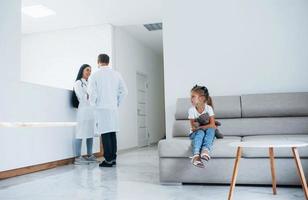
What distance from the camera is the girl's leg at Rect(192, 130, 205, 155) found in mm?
2515

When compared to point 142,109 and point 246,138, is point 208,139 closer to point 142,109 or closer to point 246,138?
point 246,138

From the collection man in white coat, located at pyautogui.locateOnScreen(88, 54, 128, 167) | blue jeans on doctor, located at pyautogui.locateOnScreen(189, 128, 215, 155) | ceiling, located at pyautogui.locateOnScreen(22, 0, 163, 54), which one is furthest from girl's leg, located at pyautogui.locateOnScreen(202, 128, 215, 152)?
ceiling, located at pyautogui.locateOnScreen(22, 0, 163, 54)

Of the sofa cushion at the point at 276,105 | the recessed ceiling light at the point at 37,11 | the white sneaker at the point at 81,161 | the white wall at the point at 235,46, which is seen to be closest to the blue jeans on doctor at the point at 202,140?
the sofa cushion at the point at 276,105

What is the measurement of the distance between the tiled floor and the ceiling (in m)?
3.08

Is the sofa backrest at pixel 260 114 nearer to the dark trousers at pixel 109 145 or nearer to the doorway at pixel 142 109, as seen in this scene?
the dark trousers at pixel 109 145

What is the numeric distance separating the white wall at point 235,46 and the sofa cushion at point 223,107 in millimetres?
342

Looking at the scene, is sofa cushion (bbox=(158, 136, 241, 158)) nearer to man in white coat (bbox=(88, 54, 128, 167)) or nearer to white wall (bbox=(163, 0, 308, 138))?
white wall (bbox=(163, 0, 308, 138))

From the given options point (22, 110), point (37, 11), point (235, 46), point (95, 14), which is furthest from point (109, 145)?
point (37, 11)

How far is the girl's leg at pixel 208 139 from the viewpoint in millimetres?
2549

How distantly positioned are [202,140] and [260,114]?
980mm

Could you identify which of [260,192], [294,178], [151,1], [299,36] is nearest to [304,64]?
Answer: [299,36]

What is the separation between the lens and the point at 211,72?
3820mm

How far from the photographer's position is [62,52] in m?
6.46

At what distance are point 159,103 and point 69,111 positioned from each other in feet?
17.1
